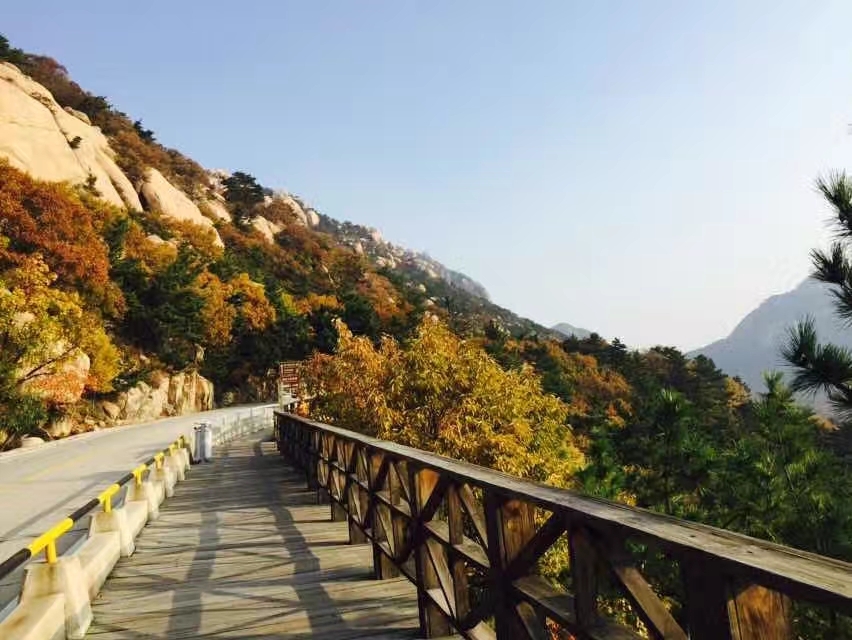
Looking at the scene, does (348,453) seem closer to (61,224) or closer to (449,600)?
(449,600)

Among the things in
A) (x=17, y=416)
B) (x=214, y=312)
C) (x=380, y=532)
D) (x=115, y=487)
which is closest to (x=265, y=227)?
(x=214, y=312)

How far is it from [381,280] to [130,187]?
118 feet

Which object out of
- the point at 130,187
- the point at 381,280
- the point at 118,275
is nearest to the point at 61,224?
the point at 118,275

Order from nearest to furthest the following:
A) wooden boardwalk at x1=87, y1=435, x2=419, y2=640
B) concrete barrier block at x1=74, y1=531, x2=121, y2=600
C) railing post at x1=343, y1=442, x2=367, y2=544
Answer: wooden boardwalk at x1=87, y1=435, x2=419, y2=640, concrete barrier block at x1=74, y1=531, x2=121, y2=600, railing post at x1=343, y1=442, x2=367, y2=544

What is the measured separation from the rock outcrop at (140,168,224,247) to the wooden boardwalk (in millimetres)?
56762

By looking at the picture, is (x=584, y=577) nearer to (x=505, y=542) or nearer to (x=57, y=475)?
(x=505, y=542)

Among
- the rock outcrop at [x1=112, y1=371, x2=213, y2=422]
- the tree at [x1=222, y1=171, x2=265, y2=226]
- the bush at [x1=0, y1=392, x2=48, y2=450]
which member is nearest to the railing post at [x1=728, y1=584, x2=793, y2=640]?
the bush at [x1=0, y1=392, x2=48, y2=450]

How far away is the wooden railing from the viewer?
167 cm

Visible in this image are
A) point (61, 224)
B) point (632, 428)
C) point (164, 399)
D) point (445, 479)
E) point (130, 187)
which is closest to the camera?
point (445, 479)

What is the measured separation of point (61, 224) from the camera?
3484 centimetres

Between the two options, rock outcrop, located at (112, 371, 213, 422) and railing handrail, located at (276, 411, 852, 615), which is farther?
rock outcrop, located at (112, 371, 213, 422)

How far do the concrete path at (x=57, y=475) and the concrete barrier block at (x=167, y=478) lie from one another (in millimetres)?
1587

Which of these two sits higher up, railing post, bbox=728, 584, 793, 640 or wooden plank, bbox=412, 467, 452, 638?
railing post, bbox=728, 584, 793, 640

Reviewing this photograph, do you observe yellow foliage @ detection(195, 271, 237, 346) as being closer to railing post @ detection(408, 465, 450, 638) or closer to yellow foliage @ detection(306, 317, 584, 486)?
yellow foliage @ detection(306, 317, 584, 486)
